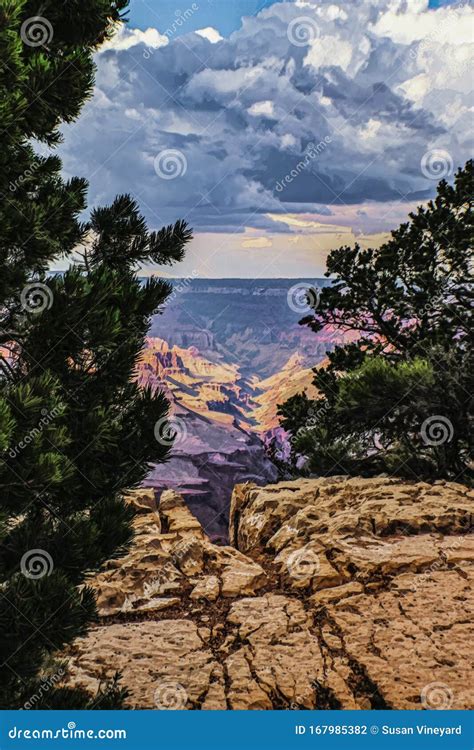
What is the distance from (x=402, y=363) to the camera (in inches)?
421

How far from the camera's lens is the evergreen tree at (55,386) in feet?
12.8

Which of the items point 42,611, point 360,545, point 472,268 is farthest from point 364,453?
point 42,611

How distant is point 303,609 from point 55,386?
10.9 ft

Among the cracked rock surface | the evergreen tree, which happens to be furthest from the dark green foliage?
the evergreen tree

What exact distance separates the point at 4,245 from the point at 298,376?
49.1 ft

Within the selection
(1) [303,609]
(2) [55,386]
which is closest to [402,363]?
(1) [303,609]

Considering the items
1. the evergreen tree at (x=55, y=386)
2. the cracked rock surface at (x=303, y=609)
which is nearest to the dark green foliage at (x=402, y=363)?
the cracked rock surface at (x=303, y=609)

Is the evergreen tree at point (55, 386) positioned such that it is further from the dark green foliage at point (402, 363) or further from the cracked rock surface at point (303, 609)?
the dark green foliage at point (402, 363)

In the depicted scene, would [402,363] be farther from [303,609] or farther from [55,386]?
[55,386]

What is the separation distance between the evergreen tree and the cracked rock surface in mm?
796

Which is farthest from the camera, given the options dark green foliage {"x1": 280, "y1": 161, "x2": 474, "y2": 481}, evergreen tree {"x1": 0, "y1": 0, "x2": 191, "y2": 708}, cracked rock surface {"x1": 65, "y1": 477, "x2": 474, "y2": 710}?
dark green foliage {"x1": 280, "y1": 161, "x2": 474, "y2": 481}

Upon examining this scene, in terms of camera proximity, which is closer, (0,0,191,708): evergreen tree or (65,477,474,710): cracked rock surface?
(0,0,191,708): evergreen tree

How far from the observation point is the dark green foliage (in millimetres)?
10289

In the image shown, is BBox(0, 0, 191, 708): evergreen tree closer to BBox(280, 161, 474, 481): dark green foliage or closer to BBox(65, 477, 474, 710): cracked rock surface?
BBox(65, 477, 474, 710): cracked rock surface
